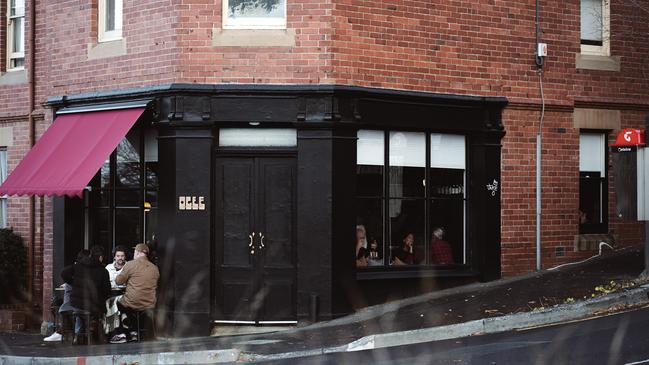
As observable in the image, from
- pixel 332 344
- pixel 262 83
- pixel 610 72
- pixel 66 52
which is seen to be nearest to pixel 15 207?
pixel 66 52

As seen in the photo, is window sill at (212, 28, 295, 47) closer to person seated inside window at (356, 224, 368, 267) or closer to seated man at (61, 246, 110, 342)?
A: person seated inside window at (356, 224, 368, 267)

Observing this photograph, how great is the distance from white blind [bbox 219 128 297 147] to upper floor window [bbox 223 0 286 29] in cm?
151

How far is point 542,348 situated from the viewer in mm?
11289

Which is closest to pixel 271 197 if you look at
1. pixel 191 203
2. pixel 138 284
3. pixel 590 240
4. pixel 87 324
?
pixel 191 203

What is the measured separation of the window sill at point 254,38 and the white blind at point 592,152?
5.75 metres

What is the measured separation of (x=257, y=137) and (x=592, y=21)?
257 inches

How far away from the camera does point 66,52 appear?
1688 cm

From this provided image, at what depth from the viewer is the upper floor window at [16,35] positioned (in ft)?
63.1

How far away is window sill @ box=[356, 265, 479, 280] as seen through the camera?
15.5 meters

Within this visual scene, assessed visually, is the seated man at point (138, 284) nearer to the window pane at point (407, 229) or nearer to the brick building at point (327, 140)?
the brick building at point (327, 140)

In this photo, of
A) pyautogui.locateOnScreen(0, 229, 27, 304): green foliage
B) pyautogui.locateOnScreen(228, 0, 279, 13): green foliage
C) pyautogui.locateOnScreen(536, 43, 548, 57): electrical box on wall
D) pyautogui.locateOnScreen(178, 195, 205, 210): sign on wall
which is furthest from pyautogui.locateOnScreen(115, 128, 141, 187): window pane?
pyautogui.locateOnScreen(536, 43, 548, 57): electrical box on wall

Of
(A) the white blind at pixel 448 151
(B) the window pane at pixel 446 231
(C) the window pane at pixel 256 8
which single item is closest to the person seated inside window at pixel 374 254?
(B) the window pane at pixel 446 231

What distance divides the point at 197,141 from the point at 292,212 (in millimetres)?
1696

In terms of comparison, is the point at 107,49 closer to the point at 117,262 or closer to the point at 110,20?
the point at 110,20
